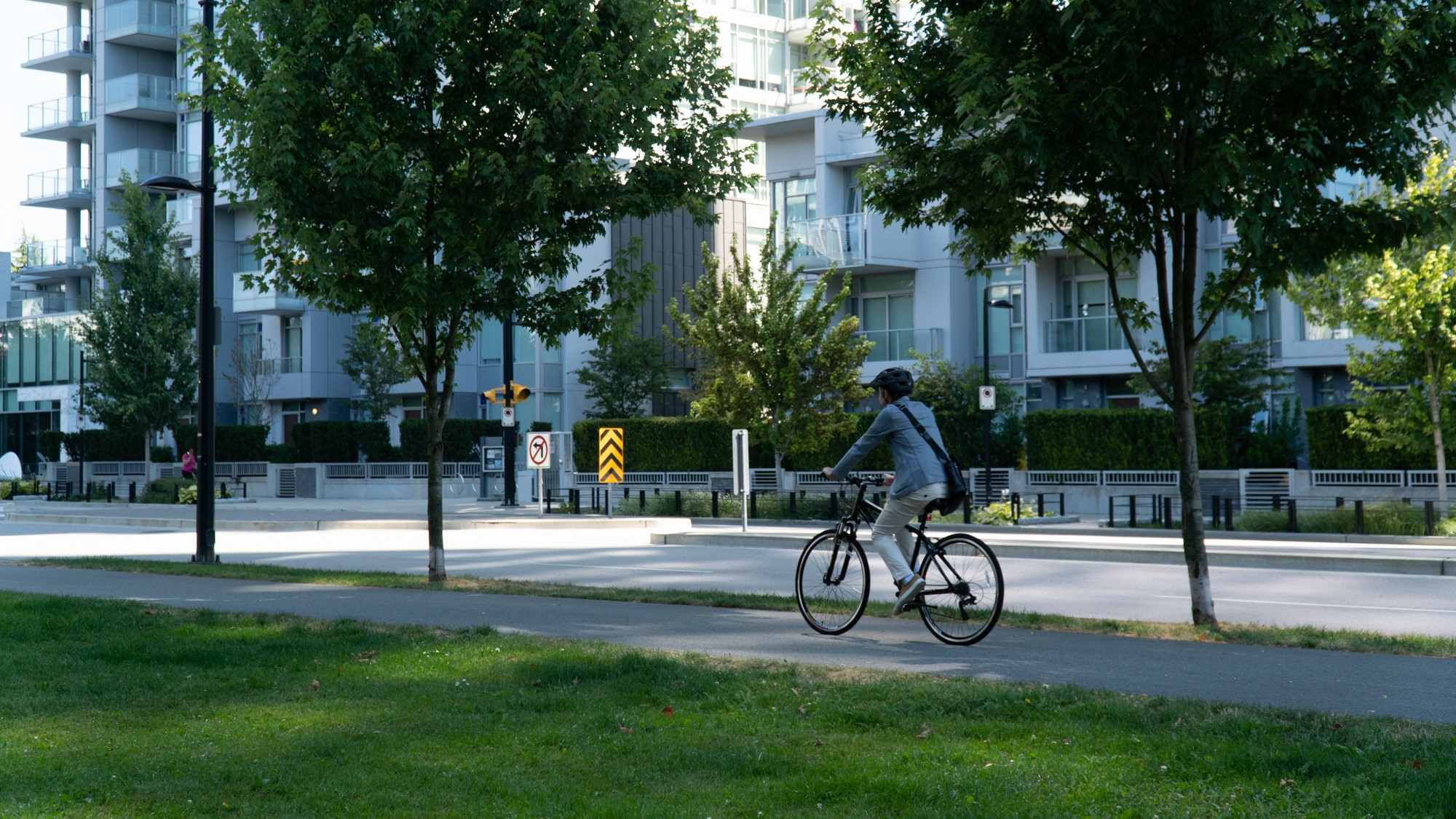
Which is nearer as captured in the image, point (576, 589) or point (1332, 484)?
point (576, 589)

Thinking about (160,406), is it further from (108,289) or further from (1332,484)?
(1332,484)

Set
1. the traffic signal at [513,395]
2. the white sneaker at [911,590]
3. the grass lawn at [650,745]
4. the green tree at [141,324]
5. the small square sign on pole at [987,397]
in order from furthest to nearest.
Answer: the green tree at [141,324] < the traffic signal at [513,395] < the small square sign on pole at [987,397] < the white sneaker at [911,590] < the grass lawn at [650,745]

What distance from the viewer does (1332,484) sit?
30.3m

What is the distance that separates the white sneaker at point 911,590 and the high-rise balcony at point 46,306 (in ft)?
220

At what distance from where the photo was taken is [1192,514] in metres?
10.9

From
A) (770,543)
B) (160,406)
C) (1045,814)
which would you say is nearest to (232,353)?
(160,406)

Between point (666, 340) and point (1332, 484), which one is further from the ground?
point (666, 340)

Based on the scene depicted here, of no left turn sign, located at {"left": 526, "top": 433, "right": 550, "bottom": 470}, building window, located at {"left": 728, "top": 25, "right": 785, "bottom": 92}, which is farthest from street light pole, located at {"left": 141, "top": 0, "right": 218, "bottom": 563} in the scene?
building window, located at {"left": 728, "top": 25, "right": 785, "bottom": 92}

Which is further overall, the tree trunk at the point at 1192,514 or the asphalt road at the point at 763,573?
the asphalt road at the point at 763,573

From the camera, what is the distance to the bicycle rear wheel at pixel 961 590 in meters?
9.89

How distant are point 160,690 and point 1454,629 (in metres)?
9.83

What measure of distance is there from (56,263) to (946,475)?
68.9m

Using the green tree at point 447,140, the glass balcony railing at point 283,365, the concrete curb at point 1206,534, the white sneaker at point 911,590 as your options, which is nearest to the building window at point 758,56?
the glass balcony railing at point 283,365

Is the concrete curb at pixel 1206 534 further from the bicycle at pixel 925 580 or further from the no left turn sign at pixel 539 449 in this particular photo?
the bicycle at pixel 925 580
